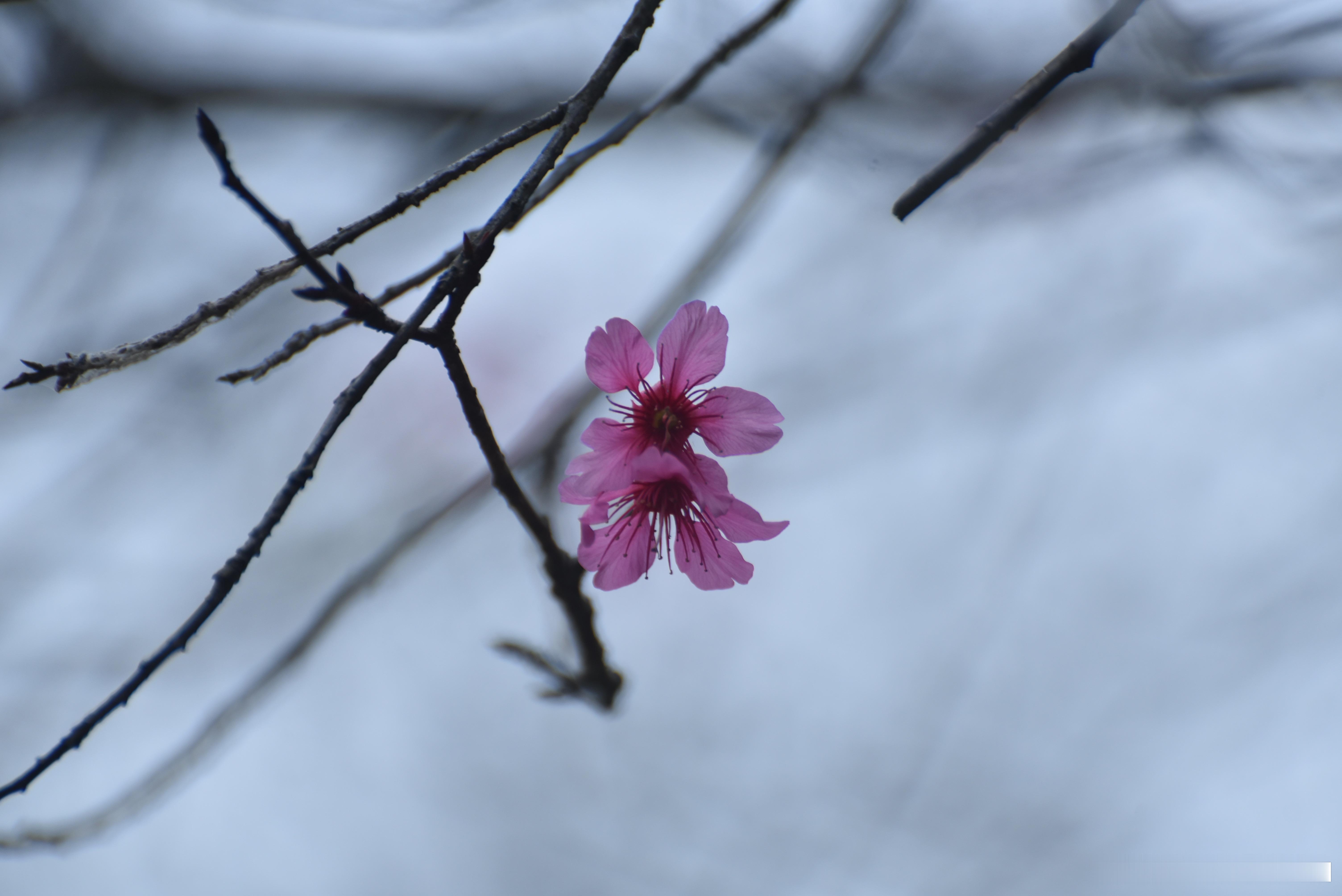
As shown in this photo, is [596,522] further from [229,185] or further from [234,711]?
[234,711]

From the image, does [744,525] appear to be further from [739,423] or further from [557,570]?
[557,570]

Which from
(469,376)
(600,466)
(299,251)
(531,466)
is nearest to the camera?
(299,251)

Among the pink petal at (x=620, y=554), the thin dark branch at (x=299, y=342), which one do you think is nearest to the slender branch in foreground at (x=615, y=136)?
the thin dark branch at (x=299, y=342)

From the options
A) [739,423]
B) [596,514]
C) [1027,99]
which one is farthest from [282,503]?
[1027,99]

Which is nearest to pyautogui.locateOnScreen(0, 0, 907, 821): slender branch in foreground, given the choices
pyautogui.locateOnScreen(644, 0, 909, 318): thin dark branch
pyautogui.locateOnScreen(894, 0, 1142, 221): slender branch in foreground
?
pyautogui.locateOnScreen(644, 0, 909, 318): thin dark branch

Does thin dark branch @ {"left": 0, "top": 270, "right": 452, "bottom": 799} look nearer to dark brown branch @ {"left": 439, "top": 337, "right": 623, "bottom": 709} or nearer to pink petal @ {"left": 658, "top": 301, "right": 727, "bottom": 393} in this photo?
→ dark brown branch @ {"left": 439, "top": 337, "right": 623, "bottom": 709}

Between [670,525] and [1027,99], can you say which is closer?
[1027,99]
